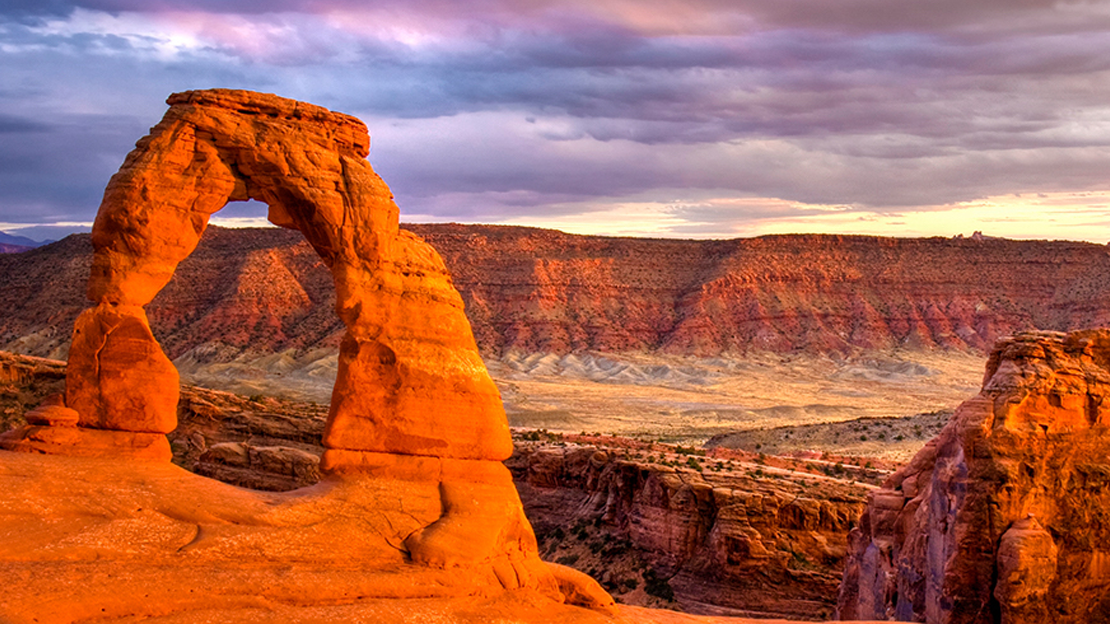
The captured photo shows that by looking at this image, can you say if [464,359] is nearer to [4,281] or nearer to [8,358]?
[8,358]

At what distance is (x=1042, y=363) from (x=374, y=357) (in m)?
11.6

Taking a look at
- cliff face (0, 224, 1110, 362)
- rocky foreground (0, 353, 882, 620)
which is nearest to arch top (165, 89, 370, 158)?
rocky foreground (0, 353, 882, 620)

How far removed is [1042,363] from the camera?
18188mm

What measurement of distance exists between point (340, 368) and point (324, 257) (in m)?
1.69

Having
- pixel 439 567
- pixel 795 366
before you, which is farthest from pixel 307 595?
pixel 795 366

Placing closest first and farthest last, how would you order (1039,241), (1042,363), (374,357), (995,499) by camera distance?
(374,357) < (995,499) < (1042,363) < (1039,241)

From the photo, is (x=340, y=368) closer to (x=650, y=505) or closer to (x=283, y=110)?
(x=283, y=110)

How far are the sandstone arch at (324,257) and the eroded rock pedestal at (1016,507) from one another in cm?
772

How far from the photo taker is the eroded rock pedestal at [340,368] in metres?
13.6

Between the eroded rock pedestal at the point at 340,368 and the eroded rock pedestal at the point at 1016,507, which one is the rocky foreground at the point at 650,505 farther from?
the eroded rock pedestal at the point at 340,368

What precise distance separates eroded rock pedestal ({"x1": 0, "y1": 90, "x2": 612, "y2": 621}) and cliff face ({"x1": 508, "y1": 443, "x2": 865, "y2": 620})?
35.6 feet

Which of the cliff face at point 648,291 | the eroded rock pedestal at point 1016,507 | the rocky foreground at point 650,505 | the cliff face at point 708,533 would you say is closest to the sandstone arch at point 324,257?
the eroded rock pedestal at point 1016,507

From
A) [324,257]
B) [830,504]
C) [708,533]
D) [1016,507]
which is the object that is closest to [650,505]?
[708,533]

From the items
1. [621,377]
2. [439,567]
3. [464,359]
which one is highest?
[464,359]
